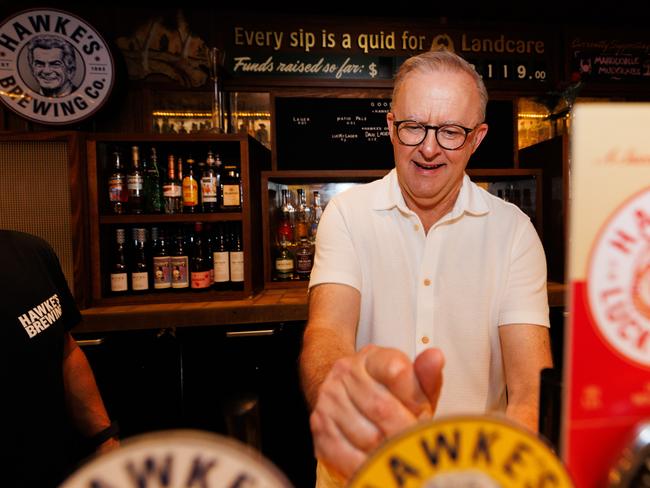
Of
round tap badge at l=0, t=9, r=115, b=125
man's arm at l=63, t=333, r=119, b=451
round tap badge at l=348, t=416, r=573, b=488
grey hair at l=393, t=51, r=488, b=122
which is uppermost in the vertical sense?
round tap badge at l=0, t=9, r=115, b=125

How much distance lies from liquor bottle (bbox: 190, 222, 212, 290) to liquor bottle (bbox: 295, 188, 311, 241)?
60cm

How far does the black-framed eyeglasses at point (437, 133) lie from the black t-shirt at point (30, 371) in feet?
3.42

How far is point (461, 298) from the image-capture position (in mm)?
1151

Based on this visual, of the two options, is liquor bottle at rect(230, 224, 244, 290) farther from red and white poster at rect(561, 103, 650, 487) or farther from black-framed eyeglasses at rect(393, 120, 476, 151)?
red and white poster at rect(561, 103, 650, 487)

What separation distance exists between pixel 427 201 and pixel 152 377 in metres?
1.77

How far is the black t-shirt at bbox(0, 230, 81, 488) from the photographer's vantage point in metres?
1.00

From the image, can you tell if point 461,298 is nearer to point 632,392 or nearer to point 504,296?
point 504,296

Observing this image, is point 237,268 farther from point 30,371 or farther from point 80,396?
point 30,371

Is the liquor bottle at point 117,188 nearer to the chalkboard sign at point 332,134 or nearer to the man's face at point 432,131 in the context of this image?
the chalkboard sign at point 332,134

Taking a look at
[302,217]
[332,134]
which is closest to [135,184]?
[302,217]

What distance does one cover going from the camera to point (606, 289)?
308 mm

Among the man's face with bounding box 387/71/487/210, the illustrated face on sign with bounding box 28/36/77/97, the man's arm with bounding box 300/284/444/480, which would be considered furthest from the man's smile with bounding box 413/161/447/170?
the illustrated face on sign with bounding box 28/36/77/97

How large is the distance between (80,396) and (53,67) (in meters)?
2.03

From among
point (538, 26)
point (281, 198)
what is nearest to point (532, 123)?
point (538, 26)
